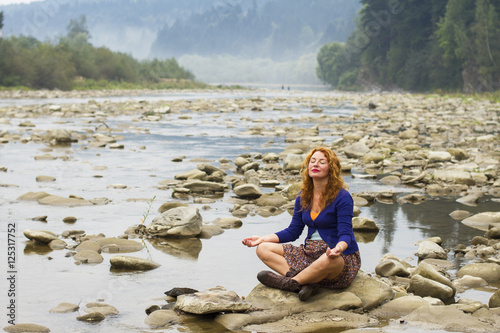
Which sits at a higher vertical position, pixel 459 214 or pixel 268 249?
pixel 268 249

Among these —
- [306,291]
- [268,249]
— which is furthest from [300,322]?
[268,249]

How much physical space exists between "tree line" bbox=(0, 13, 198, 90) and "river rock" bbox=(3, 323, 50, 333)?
181ft

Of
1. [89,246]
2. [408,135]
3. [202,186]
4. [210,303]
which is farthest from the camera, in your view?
[408,135]

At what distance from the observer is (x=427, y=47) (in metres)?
73.0

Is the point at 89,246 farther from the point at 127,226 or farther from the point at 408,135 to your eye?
the point at 408,135

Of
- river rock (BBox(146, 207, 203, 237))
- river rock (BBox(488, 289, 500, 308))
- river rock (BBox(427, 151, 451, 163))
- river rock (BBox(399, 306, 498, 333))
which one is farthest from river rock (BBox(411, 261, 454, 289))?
river rock (BBox(427, 151, 451, 163))

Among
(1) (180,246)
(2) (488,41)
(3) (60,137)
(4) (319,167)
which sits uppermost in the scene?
(2) (488,41)

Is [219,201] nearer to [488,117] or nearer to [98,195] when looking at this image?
[98,195]

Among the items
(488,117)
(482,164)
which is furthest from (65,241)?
(488,117)

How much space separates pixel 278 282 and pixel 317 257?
15.5 inches

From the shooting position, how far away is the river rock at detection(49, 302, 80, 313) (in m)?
4.80

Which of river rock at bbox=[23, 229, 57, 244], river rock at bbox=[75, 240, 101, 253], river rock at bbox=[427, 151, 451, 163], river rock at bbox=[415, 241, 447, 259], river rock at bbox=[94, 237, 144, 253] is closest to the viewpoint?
river rock at bbox=[415, 241, 447, 259]

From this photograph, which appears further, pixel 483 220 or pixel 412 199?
pixel 412 199

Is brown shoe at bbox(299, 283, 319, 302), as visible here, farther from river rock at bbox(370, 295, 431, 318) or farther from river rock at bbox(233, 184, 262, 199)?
river rock at bbox(233, 184, 262, 199)
